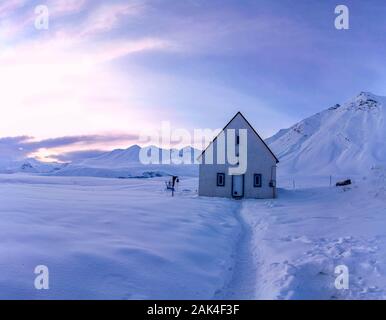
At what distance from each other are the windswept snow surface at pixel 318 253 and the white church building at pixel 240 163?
41.5 ft

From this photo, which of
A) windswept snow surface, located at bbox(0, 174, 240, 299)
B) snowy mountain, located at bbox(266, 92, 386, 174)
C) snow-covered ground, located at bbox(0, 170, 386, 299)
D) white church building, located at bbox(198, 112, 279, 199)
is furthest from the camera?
snowy mountain, located at bbox(266, 92, 386, 174)

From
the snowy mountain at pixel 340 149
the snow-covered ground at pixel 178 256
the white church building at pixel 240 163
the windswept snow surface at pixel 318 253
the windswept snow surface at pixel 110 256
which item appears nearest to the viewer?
the windswept snow surface at pixel 110 256

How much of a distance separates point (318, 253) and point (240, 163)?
21.9 meters

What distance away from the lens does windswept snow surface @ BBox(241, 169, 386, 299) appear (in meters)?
7.96

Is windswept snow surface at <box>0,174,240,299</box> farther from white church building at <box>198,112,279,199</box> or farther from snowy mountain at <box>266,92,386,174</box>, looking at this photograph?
snowy mountain at <box>266,92,386,174</box>

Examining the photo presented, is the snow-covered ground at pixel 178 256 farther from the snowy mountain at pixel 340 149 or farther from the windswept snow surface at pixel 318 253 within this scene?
the snowy mountain at pixel 340 149

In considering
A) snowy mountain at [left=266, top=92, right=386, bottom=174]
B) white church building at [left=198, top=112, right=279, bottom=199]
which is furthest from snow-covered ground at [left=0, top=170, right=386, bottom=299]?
snowy mountain at [left=266, top=92, right=386, bottom=174]

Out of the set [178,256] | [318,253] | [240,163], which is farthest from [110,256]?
[240,163]

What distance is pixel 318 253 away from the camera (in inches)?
428

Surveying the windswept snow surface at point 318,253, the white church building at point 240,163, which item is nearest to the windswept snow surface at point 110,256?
the windswept snow surface at point 318,253

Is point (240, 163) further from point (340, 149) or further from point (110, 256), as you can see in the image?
point (340, 149)

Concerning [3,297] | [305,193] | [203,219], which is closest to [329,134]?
[305,193]

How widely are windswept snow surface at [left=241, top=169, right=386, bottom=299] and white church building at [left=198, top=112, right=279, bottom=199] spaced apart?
12644 millimetres

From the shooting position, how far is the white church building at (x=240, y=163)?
32594mm
